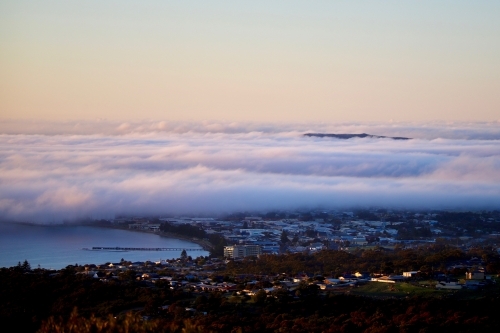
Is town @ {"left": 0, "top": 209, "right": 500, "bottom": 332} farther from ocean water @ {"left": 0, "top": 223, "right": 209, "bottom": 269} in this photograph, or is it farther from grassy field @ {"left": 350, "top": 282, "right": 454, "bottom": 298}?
ocean water @ {"left": 0, "top": 223, "right": 209, "bottom": 269}

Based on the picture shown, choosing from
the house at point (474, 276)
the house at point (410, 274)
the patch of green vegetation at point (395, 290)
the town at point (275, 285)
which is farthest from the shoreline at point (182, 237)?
the house at point (474, 276)

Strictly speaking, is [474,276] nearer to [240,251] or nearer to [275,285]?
[275,285]

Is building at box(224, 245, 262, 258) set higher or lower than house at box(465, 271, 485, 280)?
higher

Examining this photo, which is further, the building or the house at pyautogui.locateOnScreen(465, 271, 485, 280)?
the building

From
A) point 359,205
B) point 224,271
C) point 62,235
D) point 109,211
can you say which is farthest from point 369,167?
point 224,271

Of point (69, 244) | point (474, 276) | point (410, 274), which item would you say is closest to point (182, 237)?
point (69, 244)

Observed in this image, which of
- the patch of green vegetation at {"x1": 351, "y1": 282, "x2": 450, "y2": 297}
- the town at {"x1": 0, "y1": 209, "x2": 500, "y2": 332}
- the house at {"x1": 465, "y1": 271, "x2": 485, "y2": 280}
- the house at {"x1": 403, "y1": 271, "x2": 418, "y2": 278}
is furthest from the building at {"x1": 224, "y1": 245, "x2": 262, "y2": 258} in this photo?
the house at {"x1": 465, "y1": 271, "x2": 485, "y2": 280}
